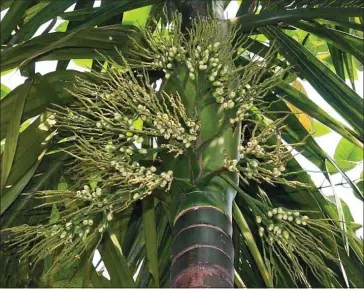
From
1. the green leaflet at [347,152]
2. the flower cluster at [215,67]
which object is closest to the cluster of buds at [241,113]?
the flower cluster at [215,67]

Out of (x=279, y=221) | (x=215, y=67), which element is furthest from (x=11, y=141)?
(x=279, y=221)

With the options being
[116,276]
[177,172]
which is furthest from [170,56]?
[116,276]

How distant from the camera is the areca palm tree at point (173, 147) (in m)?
1.15

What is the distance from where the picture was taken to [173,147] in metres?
1.15

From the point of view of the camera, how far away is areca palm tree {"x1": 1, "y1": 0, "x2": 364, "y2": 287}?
3.76 ft

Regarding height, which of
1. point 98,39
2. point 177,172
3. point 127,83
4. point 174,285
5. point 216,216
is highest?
point 98,39

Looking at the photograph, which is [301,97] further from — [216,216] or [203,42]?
[216,216]

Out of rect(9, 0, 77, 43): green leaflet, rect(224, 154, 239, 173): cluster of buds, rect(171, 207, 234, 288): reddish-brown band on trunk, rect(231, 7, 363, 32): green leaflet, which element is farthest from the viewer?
rect(9, 0, 77, 43): green leaflet

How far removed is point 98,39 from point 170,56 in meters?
0.32

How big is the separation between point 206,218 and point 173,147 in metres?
0.15

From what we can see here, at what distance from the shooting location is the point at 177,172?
118cm

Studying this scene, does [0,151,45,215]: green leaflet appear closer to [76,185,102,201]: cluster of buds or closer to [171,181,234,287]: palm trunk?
[76,185,102,201]: cluster of buds

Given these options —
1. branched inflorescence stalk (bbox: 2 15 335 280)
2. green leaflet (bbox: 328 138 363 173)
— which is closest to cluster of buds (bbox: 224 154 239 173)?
branched inflorescence stalk (bbox: 2 15 335 280)

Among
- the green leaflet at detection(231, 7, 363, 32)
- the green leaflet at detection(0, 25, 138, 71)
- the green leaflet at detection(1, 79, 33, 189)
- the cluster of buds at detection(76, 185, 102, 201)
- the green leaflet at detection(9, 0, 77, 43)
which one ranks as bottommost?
the cluster of buds at detection(76, 185, 102, 201)
